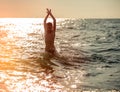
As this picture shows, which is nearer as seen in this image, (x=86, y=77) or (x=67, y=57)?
(x=86, y=77)

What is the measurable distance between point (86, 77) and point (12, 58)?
5.35m

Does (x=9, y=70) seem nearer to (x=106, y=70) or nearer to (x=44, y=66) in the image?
(x=44, y=66)

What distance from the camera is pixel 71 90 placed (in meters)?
10.8

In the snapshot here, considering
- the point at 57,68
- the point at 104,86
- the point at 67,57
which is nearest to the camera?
the point at 104,86

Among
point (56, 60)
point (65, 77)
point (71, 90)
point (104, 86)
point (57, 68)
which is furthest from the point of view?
point (56, 60)

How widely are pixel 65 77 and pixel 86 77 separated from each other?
2.79 feet

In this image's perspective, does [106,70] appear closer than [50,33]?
Yes

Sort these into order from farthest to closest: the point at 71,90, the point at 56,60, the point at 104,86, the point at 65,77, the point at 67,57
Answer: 1. the point at 67,57
2. the point at 56,60
3. the point at 65,77
4. the point at 104,86
5. the point at 71,90

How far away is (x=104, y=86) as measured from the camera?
11.5m

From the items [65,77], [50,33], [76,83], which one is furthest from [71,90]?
[50,33]

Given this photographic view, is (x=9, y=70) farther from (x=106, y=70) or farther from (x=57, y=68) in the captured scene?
(x=106, y=70)

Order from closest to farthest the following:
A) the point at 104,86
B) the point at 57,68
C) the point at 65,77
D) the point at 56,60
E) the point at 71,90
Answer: the point at 71,90
the point at 104,86
the point at 65,77
the point at 57,68
the point at 56,60

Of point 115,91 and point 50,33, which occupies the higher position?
point 50,33

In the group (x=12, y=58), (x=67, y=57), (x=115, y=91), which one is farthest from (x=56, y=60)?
(x=115, y=91)
